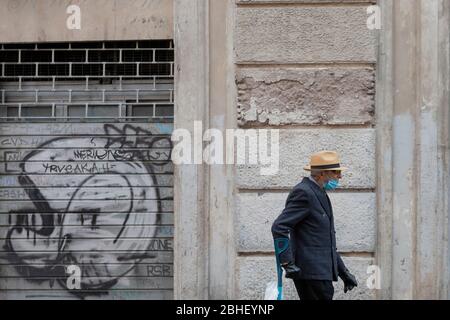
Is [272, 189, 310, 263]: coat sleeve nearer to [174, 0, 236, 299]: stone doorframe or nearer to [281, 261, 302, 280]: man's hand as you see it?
[281, 261, 302, 280]: man's hand

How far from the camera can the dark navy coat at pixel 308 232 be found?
20.1 feet

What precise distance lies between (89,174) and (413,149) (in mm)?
2997

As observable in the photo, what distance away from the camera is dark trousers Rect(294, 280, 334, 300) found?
6.17 metres

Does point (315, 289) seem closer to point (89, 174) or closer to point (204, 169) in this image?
point (204, 169)

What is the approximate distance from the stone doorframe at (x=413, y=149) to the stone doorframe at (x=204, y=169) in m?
1.35

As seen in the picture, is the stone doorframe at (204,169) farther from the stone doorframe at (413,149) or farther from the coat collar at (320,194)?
the coat collar at (320,194)

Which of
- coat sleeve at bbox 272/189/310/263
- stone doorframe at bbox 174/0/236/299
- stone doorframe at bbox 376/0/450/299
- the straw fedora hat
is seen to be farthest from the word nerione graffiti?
coat sleeve at bbox 272/189/310/263

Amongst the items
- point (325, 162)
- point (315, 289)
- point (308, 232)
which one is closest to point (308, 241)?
point (308, 232)

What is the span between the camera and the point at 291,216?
242 inches

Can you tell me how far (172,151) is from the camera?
785cm

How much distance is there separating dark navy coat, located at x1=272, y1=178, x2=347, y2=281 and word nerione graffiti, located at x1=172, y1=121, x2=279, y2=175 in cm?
143
